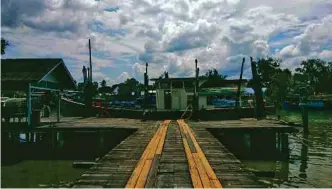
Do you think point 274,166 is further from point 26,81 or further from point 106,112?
point 106,112

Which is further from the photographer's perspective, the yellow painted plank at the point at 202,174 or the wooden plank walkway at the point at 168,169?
the wooden plank walkway at the point at 168,169

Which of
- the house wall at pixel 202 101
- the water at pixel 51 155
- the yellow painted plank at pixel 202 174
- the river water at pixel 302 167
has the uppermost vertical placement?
the house wall at pixel 202 101

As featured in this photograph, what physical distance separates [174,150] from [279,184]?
4.51 meters

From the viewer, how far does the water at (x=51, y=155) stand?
44.7ft

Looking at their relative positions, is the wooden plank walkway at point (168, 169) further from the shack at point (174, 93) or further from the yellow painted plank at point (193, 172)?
the shack at point (174, 93)

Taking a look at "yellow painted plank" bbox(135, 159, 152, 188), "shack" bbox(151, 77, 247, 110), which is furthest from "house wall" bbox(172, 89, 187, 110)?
"yellow painted plank" bbox(135, 159, 152, 188)

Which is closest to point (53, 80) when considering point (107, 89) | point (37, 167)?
point (37, 167)

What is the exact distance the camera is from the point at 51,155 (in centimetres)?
1945

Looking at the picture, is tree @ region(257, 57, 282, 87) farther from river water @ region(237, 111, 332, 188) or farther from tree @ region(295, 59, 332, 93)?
river water @ region(237, 111, 332, 188)

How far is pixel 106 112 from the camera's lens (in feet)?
97.9

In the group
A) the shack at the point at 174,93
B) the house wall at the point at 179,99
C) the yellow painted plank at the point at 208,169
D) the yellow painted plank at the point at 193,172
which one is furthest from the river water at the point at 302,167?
the shack at the point at 174,93

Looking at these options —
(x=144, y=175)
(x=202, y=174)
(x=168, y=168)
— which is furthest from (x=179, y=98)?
(x=144, y=175)

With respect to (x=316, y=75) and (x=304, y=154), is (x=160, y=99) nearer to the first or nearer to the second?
(x=304, y=154)

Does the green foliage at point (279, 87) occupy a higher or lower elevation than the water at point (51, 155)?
higher
